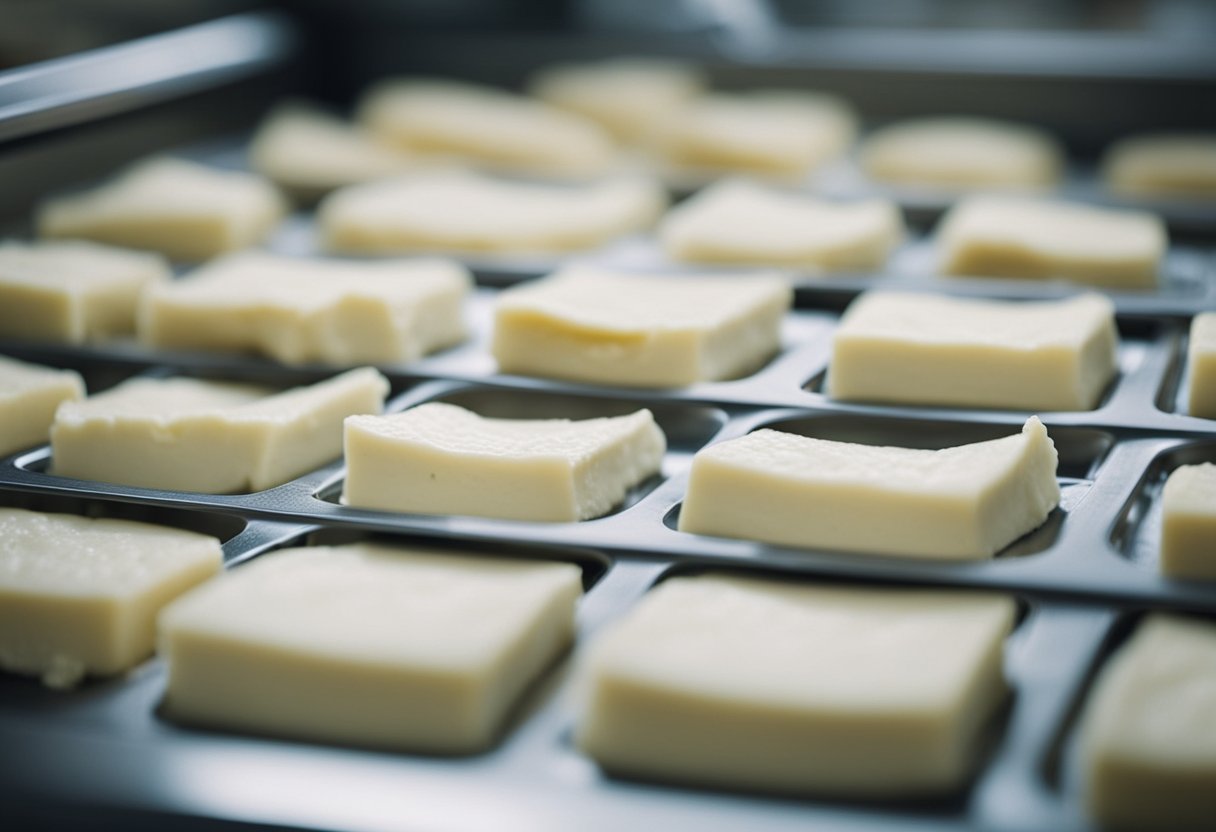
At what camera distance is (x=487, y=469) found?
1755 mm

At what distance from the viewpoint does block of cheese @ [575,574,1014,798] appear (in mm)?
1251

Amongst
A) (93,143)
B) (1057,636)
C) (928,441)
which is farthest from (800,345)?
(93,143)

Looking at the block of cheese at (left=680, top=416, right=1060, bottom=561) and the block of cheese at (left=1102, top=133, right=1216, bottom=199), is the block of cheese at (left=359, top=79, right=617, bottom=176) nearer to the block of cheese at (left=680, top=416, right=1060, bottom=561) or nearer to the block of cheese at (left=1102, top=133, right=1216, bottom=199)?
the block of cheese at (left=1102, top=133, right=1216, bottom=199)

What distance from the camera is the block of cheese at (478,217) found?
293 cm

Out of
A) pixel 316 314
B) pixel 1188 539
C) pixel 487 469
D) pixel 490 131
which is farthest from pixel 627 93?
pixel 1188 539

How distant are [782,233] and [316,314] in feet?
3.10

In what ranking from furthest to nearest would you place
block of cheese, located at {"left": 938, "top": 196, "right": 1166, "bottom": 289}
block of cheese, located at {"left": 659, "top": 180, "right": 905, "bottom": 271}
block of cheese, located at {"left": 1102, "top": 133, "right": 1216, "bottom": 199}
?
block of cheese, located at {"left": 1102, "top": 133, "right": 1216, "bottom": 199}, block of cheese, located at {"left": 659, "top": 180, "right": 905, "bottom": 271}, block of cheese, located at {"left": 938, "top": 196, "right": 1166, "bottom": 289}

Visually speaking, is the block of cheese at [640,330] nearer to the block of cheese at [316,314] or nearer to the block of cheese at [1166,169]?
the block of cheese at [316,314]

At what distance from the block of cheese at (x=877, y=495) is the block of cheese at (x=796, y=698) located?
0.16 meters

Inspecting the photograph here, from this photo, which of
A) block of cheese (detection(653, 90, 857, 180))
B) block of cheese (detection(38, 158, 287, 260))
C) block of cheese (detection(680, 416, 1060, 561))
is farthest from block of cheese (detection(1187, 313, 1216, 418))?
block of cheese (detection(38, 158, 287, 260))

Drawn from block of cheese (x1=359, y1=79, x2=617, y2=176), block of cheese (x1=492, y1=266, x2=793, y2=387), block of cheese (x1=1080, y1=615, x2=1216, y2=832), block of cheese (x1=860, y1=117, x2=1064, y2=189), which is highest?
block of cheese (x1=359, y1=79, x2=617, y2=176)

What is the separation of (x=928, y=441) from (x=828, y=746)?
87 cm

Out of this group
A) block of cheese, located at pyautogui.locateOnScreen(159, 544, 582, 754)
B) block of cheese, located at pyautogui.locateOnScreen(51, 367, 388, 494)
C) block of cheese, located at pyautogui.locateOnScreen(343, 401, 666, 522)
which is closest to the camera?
block of cheese, located at pyautogui.locateOnScreen(159, 544, 582, 754)

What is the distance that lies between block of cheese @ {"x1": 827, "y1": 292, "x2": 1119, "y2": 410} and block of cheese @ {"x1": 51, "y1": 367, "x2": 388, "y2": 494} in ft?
2.38
